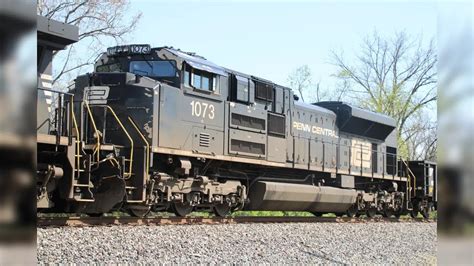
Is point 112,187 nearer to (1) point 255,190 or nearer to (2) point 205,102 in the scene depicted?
(2) point 205,102

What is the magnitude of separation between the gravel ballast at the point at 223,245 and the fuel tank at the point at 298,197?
80.2 inches

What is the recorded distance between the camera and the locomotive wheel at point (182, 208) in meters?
11.8

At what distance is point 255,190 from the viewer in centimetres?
1380

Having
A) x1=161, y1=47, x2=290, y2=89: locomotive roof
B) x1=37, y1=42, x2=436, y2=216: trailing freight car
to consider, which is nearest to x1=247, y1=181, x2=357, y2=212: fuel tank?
x1=37, y1=42, x2=436, y2=216: trailing freight car

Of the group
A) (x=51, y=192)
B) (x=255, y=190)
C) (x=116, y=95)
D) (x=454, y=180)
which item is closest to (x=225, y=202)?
(x=255, y=190)

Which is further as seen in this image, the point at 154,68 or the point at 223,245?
the point at 154,68

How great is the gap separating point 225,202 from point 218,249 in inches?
196

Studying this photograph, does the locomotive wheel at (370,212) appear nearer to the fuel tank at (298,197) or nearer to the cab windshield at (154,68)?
the fuel tank at (298,197)

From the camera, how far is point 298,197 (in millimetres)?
14750

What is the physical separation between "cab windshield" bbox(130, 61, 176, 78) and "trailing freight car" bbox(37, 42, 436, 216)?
24mm

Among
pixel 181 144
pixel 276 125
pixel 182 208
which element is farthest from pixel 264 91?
pixel 182 208

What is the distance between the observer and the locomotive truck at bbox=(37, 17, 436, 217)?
9133 millimetres

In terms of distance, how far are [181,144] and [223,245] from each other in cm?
358

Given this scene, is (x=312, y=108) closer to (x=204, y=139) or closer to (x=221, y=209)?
(x=221, y=209)
